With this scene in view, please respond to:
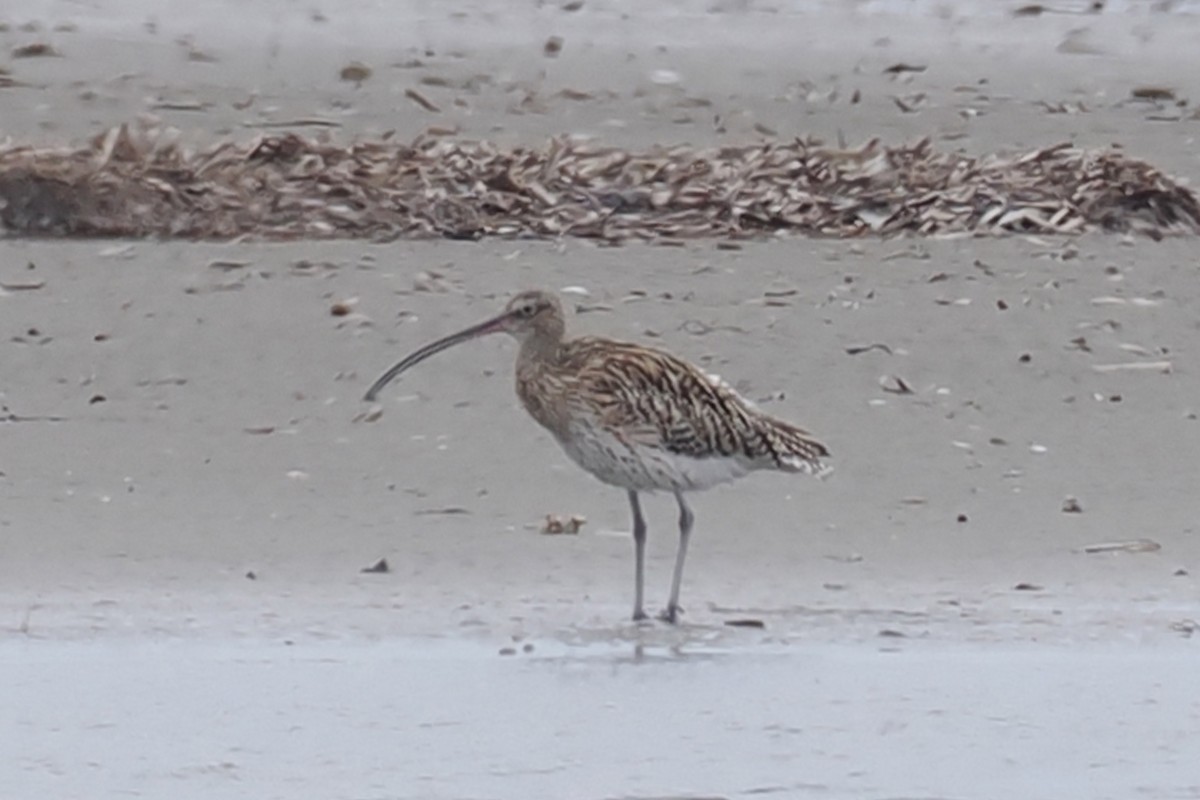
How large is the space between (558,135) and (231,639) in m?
5.92

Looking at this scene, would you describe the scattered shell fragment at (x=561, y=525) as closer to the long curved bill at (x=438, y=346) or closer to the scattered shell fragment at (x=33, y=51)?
the long curved bill at (x=438, y=346)

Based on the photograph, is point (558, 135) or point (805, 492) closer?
point (805, 492)

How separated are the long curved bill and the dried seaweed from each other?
2173mm

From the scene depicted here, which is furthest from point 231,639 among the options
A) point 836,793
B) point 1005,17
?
point 1005,17

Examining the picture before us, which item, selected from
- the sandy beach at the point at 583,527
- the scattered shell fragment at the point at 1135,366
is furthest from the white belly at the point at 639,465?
the scattered shell fragment at the point at 1135,366

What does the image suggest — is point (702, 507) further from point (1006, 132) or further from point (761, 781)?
point (1006, 132)

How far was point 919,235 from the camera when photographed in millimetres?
10695

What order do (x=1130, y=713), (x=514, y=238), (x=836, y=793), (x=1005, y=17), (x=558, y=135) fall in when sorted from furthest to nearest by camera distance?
(x=1005, y=17) < (x=558, y=135) < (x=514, y=238) < (x=1130, y=713) < (x=836, y=793)

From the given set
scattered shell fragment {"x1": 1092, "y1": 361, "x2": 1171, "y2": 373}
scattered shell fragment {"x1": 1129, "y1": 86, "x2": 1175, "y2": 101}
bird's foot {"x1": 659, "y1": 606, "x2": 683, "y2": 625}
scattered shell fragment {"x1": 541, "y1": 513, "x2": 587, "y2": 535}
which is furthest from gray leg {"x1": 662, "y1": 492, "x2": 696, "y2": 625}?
scattered shell fragment {"x1": 1129, "y1": 86, "x2": 1175, "y2": 101}

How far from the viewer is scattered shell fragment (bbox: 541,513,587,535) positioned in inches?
308

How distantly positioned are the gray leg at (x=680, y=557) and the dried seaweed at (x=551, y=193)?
129 inches

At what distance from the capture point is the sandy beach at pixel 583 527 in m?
6.32

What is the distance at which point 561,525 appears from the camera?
25.8ft

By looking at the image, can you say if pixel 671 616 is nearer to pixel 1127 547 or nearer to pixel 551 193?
pixel 1127 547
